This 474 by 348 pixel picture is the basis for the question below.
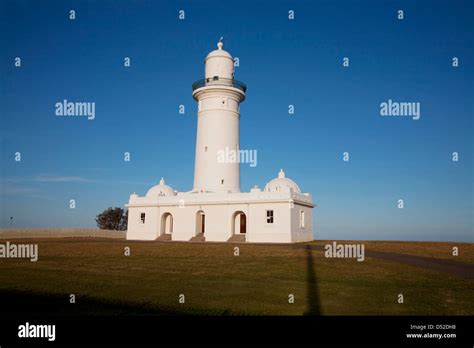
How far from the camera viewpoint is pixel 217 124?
32.3m

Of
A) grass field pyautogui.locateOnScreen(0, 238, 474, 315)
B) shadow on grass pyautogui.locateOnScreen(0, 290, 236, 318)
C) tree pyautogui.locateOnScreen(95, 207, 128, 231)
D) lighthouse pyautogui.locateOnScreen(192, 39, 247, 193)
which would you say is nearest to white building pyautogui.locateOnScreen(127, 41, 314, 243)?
lighthouse pyautogui.locateOnScreen(192, 39, 247, 193)

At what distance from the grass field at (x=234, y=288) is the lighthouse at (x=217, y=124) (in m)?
18.3

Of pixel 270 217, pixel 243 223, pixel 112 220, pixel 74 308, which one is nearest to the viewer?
pixel 74 308

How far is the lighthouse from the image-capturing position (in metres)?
32.1

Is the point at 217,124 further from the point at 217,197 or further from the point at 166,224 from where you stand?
the point at 166,224

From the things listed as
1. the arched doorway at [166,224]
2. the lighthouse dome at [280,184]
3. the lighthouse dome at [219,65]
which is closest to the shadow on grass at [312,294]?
the lighthouse dome at [280,184]

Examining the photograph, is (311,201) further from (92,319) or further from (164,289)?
(92,319)

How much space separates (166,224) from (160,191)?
3.51m

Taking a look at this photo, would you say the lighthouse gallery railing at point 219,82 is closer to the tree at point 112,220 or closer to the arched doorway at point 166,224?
the arched doorway at point 166,224

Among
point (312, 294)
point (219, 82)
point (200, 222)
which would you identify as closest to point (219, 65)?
point (219, 82)

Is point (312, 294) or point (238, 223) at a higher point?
point (238, 223)

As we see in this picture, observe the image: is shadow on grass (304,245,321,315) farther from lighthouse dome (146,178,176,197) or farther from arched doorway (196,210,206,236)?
lighthouse dome (146,178,176,197)

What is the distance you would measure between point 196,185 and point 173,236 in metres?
5.02

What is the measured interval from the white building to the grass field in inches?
577
